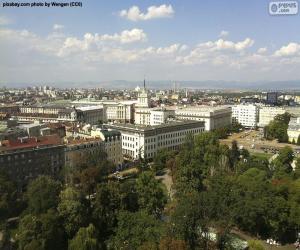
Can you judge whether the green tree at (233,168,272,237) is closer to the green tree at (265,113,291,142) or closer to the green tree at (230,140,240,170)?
the green tree at (230,140,240,170)

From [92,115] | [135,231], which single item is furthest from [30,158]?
[92,115]

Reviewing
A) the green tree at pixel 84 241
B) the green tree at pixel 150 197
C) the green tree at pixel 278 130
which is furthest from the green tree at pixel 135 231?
the green tree at pixel 278 130

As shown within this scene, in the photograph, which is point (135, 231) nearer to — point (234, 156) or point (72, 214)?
point (72, 214)

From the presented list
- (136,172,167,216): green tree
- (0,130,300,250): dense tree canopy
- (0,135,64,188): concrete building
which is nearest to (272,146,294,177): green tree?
(0,130,300,250): dense tree canopy

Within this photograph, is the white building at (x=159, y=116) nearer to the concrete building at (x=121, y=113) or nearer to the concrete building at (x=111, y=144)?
the concrete building at (x=121, y=113)

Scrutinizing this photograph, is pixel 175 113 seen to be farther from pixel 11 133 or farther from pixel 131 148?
pixel 11 133
